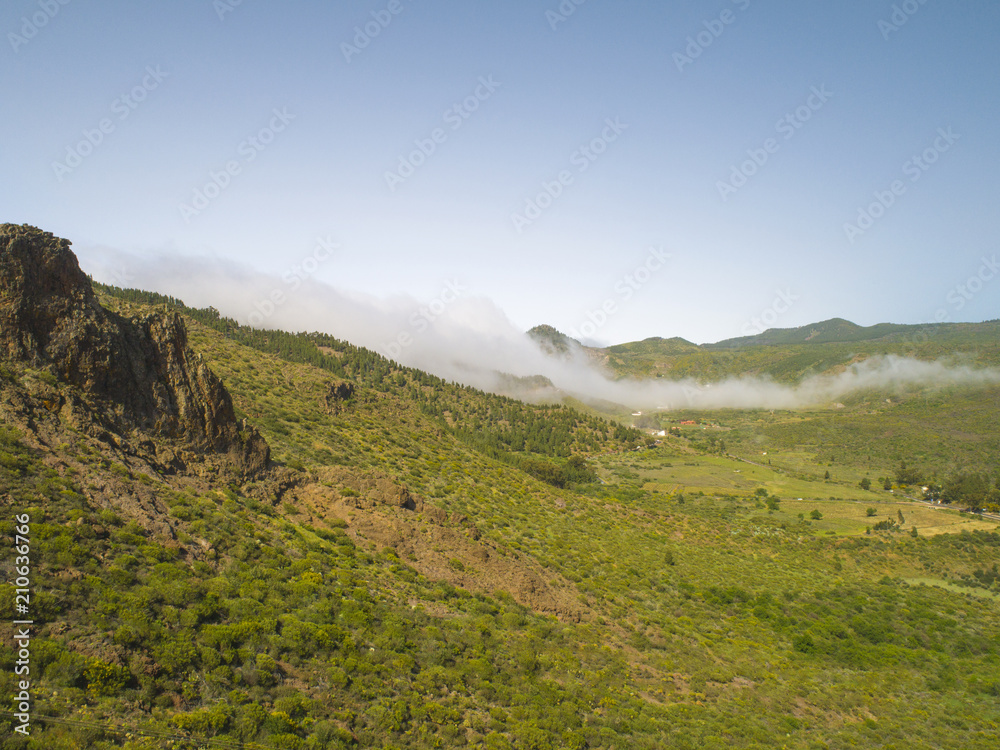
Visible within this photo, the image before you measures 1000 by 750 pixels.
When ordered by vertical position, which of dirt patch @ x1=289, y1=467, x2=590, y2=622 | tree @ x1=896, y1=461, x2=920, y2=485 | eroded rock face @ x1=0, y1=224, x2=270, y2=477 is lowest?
tree @ x1=896, y1=461, x2=920, y2=485

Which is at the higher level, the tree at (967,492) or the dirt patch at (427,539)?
the dirt patch at (427,539)

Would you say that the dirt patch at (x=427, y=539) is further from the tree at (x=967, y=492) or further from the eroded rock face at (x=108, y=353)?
the tree at (x=967, y=492)

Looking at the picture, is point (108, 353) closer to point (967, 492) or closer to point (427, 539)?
point (427, 539)

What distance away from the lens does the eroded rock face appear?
18969 millimetres

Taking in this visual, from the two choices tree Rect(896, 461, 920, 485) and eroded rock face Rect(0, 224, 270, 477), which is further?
tree Rect(896, 461, 920, 485)

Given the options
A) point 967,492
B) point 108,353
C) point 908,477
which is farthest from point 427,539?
point 908,477

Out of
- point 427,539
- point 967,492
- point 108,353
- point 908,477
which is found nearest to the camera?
point 108,353

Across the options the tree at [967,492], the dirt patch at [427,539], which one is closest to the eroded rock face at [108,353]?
the dirt patch at [427,539]

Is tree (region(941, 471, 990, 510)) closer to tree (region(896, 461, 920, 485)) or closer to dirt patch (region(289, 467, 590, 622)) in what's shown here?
tree (region(896, 461, 920, 485))

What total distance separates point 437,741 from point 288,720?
4607 millimetres

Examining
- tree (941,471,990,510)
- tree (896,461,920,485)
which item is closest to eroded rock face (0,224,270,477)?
tree (941,471,990,510)

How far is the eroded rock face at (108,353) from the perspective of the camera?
19.0m

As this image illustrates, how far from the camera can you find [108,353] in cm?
2102

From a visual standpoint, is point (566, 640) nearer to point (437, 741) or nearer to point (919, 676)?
point (437, 741)
